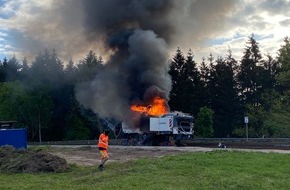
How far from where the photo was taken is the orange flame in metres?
37.4

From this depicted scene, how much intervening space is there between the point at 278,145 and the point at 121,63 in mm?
17370

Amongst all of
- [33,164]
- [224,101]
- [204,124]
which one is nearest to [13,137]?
[33,164]

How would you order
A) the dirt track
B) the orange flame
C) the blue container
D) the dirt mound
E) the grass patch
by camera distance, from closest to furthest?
the grass patch, the dirt mound, the dirt track, the blue container, the orange flame

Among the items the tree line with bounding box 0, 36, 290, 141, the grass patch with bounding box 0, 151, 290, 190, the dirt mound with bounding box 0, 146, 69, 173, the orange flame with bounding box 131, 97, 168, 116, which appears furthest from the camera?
the tree line with bounding box 0, 36, 290, 141

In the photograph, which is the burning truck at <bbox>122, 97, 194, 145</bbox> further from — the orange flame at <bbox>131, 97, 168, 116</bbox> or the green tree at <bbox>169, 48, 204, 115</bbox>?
the green tree at <bbox>169, 48, 204, 115</bbox>

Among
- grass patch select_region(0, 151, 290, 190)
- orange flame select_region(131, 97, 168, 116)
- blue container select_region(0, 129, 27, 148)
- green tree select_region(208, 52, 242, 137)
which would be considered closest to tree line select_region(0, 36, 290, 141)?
green tree select_region(208, 52, 242, 137)

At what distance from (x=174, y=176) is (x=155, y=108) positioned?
879 inches

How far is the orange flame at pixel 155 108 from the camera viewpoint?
1474 inches

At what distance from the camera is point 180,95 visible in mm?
61812

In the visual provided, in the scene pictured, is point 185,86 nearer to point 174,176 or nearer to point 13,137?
point 13,137

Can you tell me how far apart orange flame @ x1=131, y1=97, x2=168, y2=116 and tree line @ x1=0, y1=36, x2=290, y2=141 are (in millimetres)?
19562

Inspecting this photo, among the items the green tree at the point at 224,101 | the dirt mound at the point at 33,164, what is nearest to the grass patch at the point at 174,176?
the dirt mound at the point at 33,164

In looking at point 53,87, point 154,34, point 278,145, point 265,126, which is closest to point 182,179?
point 278,145

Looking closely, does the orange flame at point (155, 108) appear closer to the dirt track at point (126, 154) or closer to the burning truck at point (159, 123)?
the burning truck at point (159, 123)
